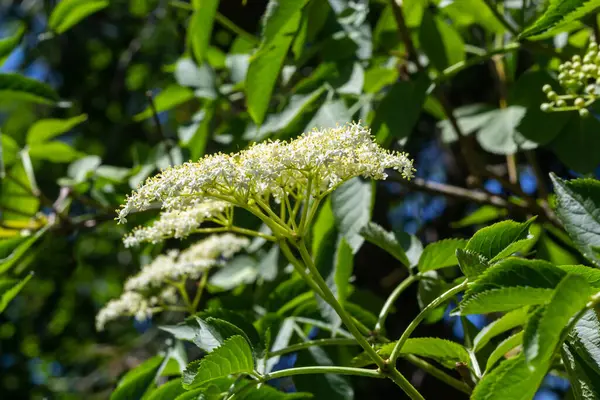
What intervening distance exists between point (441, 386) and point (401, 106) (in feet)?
5.35

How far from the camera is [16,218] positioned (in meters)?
2.46

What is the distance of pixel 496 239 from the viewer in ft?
3.52

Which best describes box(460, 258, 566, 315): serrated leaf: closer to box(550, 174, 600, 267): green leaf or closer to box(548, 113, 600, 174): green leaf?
box(550, 174, 600, 267): green leaf

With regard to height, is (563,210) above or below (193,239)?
above

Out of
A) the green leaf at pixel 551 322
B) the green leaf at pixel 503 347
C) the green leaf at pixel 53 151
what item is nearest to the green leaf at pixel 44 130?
the green leaf at pixel 53 151

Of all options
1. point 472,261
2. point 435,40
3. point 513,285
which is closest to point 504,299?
point 513,285

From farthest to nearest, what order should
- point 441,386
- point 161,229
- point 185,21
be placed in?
point 185,21 → point 441,386 → point 161,229

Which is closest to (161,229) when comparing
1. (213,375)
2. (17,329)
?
(213,375)

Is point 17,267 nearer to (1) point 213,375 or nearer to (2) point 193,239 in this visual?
(2) point 193,239

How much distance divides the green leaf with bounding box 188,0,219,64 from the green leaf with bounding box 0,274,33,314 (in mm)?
837

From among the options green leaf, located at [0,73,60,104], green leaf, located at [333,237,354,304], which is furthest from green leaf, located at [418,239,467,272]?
green leaf, located at [0,73,60,104]

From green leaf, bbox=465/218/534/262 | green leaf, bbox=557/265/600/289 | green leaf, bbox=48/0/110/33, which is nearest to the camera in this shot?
green leaf, bbox=557/265/600/289

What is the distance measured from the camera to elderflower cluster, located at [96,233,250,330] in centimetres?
192

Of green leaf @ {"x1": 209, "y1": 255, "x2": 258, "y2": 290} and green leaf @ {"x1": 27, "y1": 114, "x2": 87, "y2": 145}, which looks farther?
green leaf @ {"x1": 27, "y1": 114, "x2": 87, "y2": 145}
